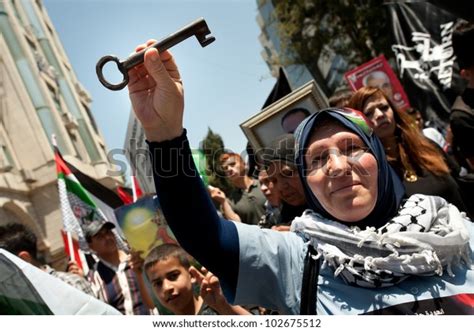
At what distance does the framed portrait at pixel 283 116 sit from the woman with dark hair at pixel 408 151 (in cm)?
21

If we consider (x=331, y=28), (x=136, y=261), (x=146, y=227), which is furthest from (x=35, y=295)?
(x=331, y=28)

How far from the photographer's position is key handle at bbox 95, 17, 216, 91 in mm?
1438

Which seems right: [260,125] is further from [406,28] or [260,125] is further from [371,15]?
[371,15]

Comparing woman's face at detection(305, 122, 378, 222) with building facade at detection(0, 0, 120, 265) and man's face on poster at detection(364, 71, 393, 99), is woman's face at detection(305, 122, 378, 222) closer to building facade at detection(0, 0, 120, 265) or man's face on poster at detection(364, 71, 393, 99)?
man's face on poster at detection(364, 71, 393, 99)

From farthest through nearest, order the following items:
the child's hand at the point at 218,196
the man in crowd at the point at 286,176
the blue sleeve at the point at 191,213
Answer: the child's hand at the point at 218,196, the man in crowd at the point at 286,176, the blue sleeve at the point at 191,213

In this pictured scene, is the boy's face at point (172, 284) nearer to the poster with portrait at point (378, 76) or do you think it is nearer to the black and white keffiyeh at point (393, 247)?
the black and white keffiyeh at point (393, 247)

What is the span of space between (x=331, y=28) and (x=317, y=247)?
14.3m

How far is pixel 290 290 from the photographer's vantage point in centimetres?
156

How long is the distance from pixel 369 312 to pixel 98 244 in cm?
356

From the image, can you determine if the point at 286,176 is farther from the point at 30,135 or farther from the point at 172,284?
the point at 30,135

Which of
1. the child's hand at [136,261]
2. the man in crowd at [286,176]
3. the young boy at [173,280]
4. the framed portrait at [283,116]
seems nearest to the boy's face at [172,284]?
the young boy at [173,280]

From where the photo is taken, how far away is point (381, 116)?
9.75ft

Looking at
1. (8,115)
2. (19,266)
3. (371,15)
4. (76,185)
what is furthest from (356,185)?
(8,115)

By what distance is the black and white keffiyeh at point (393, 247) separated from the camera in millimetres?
1527
